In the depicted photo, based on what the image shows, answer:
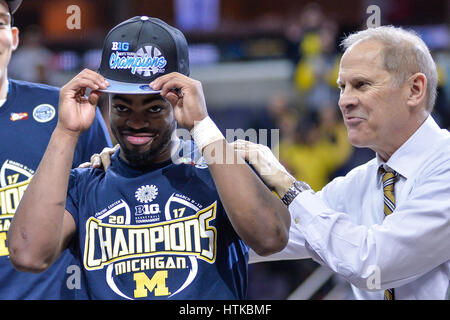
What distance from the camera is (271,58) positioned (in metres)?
8.00

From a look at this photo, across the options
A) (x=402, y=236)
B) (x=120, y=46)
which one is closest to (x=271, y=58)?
(x=402, y=236)

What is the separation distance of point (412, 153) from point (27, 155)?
1.40m

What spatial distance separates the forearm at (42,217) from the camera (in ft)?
5.81

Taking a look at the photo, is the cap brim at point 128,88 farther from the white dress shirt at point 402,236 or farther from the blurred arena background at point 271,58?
the blurred arena background at point 271,58

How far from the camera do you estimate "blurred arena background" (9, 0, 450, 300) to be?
19.4ft

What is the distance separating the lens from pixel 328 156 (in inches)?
232

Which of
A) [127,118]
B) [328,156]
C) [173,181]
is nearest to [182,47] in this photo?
[127,118]

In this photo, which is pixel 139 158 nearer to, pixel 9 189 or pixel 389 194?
pixel 9 189

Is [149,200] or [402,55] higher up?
[402,55]

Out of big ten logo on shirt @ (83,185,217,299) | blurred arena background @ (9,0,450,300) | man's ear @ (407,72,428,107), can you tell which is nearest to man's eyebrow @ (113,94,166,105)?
big ten logo on shirt @ (83,185,217,299)

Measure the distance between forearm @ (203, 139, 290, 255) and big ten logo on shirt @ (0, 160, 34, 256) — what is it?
877 millimetres

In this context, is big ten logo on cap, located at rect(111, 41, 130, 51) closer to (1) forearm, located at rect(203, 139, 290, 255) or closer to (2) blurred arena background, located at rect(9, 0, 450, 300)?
(1) forearm, located at rect(203, 139, 290, 255)

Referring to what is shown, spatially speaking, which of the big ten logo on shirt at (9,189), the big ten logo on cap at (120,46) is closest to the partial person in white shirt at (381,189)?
the big ten logo on cap at (120,46)
